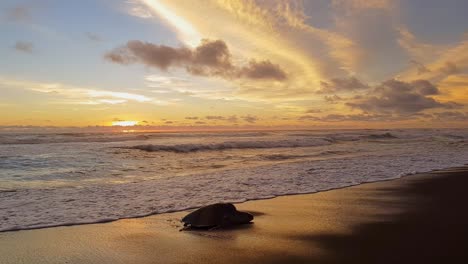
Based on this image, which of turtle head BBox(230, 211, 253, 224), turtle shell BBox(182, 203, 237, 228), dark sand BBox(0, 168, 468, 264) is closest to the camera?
dark sand BBox(0, 168, 468, 264)

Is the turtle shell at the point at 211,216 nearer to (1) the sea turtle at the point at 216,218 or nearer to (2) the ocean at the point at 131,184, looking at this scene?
(1) the sea turtle at the point at 216,218

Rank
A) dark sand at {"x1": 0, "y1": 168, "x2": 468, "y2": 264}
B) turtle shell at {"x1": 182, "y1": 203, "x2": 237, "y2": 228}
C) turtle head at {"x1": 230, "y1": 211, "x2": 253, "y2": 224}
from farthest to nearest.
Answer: turtle head at {"x1": 230, "y1": 211, "x2": 253, "y2": 224} → turtle shell at {"x1": 182, "y1": 203, "x2": 237, "y2": 228} → dark sand at {"x1": 0, "y1": 168, "x2": 468, "y2": 264}

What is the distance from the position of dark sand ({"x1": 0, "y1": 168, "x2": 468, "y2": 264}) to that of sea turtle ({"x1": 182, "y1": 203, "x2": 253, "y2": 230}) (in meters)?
0.24

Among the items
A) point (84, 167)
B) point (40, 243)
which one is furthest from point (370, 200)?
point (84, 167)

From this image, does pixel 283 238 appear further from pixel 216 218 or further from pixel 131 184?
pixel 131 184

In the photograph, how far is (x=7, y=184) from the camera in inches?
508

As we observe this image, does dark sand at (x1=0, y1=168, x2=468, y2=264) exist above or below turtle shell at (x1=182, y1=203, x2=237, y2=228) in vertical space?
below

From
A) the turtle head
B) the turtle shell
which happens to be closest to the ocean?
the turtle shell

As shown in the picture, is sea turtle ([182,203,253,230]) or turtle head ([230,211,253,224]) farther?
turtle head ([230,211,253,224])

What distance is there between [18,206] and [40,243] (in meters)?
3.38

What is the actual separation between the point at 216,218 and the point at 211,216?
0.11m

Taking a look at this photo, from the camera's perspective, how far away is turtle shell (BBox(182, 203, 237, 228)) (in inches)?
302

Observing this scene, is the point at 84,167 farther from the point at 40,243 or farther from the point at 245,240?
the point at 245,240

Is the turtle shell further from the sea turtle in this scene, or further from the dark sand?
the dark sand
